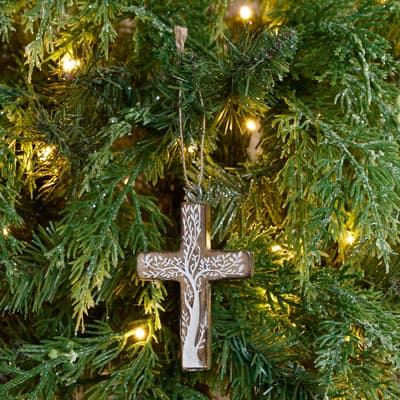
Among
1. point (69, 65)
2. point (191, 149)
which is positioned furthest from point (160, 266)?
point (69, 65)

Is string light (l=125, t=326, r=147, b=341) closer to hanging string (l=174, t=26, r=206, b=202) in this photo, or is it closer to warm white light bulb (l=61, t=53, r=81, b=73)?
hanging string (l=174, t=26, r=206, b=202)

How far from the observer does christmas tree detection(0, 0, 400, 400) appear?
610 millimetres

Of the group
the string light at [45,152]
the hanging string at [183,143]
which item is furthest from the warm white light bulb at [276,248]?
the string light at [45,152]

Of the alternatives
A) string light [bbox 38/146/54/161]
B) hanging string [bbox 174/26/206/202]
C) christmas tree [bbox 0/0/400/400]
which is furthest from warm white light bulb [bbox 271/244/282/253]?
string light [bbox 38/146/54/161]

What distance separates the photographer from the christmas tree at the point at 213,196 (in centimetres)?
61

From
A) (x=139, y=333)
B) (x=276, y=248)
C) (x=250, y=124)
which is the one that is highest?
(x=250, y=124)

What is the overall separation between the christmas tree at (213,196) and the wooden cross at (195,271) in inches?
→ 1.1

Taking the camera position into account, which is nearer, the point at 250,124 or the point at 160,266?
the point at 160,266

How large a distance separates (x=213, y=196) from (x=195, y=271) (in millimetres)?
94

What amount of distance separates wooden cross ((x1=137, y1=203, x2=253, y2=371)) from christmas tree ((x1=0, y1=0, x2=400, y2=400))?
0.03 metres

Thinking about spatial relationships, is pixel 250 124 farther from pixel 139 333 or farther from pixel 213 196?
pixel 139 333

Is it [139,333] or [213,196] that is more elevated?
[213,196]

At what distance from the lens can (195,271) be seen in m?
0.63

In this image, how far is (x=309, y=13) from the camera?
0.68m
